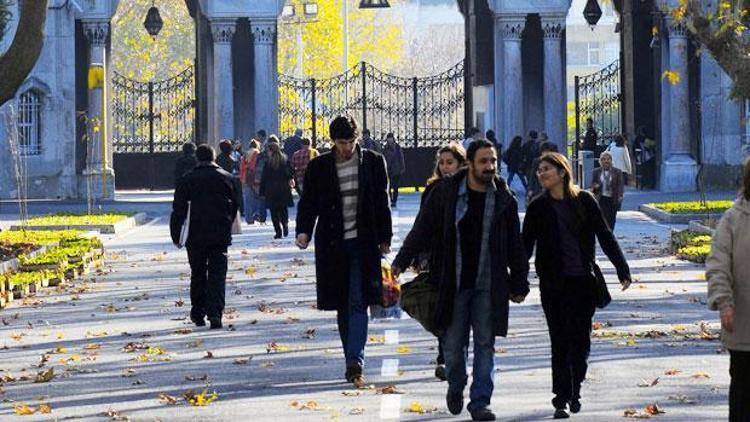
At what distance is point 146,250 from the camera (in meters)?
30.4

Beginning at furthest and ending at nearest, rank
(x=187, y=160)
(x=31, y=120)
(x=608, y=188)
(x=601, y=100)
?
1. (x=601, y=100)
2. (x=31, y=120)
3. (x=187, y=160)
4. (x=608, y=188)

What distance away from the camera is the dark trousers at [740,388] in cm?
981

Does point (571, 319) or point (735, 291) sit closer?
point (735, 291)

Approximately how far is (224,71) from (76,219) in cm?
1146

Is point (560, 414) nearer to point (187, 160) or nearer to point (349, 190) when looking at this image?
point (349, 190)

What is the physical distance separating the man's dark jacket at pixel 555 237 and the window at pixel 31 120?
3531 centimetres

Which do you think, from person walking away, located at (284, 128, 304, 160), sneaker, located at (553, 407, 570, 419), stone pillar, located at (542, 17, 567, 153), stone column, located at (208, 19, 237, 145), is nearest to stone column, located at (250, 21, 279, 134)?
stone column, located at (208, 19, 237, 145)

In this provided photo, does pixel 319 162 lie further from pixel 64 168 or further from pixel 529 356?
pixel 64 168

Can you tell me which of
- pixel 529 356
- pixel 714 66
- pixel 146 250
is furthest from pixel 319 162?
pixel 714 66

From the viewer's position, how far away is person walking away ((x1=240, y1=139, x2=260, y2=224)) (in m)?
36.0

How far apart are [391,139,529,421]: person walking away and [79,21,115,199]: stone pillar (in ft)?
105

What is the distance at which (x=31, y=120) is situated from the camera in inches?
1855

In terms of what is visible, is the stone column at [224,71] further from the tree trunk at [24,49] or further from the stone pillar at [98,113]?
the tree trunk at [24,49]

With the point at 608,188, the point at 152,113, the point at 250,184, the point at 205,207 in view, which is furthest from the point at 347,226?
the point at 152,113
